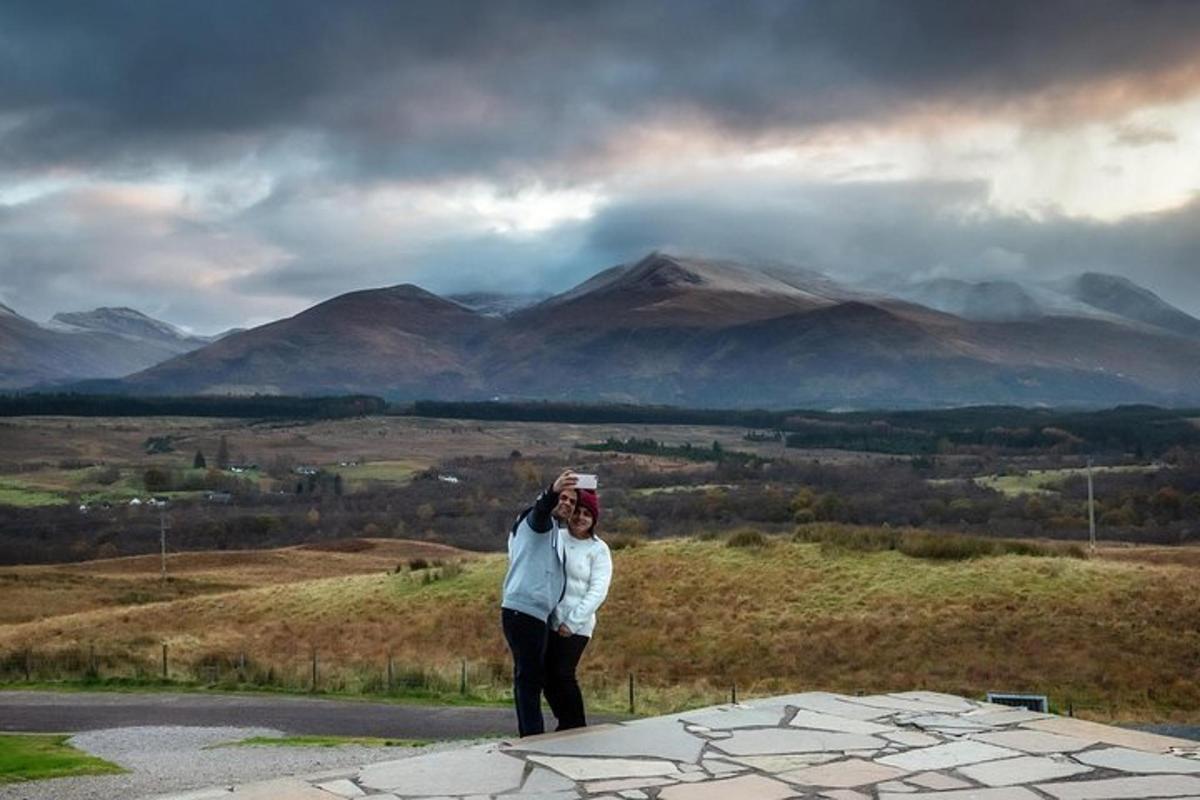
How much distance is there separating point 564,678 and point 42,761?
9989 mm

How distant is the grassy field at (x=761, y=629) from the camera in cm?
3050

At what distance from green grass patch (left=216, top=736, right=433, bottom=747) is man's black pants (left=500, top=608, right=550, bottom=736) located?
7723 millimetres

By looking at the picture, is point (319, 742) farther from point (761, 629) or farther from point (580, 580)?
point (761, 629)

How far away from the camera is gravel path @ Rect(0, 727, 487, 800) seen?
14.0 metres

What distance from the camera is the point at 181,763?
1650 cm

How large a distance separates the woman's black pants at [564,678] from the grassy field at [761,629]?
15.0m

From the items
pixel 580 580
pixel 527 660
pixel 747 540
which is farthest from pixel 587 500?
pixel 747 540

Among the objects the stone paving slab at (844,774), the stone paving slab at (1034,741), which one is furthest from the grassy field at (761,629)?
the stone paving slab at (844,774)

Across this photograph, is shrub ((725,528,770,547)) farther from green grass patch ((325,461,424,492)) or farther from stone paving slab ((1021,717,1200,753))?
green grass patch ((325,461,424,492))

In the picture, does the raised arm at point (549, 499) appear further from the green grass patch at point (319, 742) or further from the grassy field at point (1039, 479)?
the grassy field at point (1039, 479)

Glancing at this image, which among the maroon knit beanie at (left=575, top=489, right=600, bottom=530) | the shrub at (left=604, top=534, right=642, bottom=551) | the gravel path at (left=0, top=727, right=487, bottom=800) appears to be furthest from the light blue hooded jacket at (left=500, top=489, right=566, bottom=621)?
the shrub at (left=604, top=534, right=642, bottom=551)

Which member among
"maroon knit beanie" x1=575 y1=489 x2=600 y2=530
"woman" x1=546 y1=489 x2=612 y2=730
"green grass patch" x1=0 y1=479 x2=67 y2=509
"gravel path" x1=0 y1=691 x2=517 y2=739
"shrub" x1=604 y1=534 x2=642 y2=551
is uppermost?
"maroon knit beanie" x1=575 y1=489 x2=600 y2=530

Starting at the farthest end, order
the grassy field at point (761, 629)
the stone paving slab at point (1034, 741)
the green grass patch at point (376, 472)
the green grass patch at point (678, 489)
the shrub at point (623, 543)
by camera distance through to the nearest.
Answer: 1. the green grass patch at point (376, 472)
2. the green grass patch at point (678, 489)
3. the shrub at point (623, 543)
4. the grassy field at point (761, 629)
5. the stone paving slab at point (1034, 741)

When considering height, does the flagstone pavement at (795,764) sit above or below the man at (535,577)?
below
